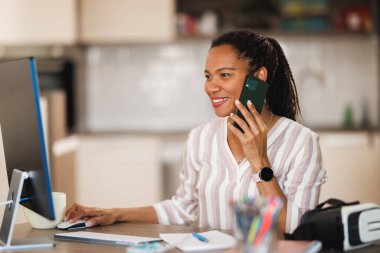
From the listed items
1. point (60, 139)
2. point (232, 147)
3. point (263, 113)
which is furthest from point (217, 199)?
point (60, 139)

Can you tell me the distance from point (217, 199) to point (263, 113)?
1.13 feet

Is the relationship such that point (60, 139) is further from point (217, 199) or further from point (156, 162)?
point (217, 199)

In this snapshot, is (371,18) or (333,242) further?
(371,18)

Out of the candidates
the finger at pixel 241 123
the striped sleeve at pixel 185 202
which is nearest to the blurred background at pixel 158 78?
the striped sleeve at pixel 185 202

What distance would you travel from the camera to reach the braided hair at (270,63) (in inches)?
87.6

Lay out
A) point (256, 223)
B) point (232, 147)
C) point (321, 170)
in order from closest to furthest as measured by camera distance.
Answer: point (256, 223), point (321, 170), point (232, 147)

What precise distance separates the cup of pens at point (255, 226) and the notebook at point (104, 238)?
0.49 m

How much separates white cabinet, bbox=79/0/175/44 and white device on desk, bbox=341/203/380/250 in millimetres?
3467

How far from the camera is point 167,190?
526 centimetres

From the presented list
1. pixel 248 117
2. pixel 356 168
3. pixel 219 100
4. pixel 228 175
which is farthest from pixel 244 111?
pixel 356 168

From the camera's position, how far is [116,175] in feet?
16.0

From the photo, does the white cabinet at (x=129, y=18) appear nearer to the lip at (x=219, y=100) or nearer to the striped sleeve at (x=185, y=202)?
the striped sleeve at (x=185, y=202)

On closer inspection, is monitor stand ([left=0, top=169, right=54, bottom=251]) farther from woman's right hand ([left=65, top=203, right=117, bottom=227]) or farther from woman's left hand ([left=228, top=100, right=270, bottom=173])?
woman's left hand ([left=228, top=100, right=270, bottom=173])

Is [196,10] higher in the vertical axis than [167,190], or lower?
higher
